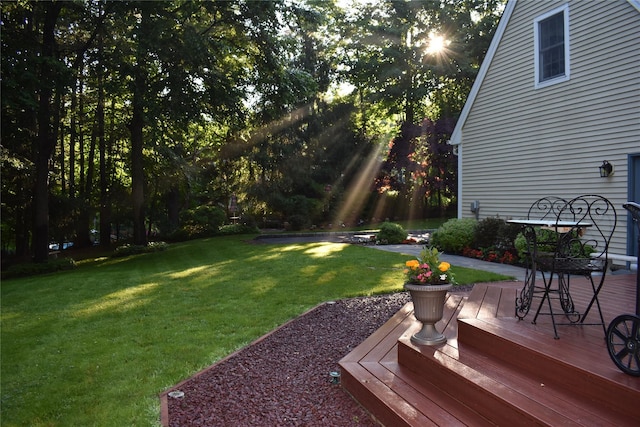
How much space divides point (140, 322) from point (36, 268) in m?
8.70

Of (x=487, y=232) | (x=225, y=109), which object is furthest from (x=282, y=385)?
(x=225, y=109)

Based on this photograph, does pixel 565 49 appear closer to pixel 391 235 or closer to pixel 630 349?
pixel 391 235

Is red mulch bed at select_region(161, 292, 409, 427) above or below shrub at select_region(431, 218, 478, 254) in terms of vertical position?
below

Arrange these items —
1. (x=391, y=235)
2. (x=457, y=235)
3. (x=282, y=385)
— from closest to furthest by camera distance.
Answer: (x=282, y=385) → (x=457, y=235) → (x=391, y=235)

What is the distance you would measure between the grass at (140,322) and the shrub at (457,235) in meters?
1.45

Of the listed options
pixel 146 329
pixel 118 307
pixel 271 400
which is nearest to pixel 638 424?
pixel 271 400

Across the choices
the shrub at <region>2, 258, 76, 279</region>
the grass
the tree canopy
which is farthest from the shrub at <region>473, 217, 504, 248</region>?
the shrub at <region>2, 258, 76, 279</region>

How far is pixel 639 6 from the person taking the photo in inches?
280

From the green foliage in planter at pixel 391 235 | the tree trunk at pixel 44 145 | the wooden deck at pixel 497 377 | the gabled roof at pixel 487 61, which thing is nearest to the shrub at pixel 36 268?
the tree trunk at pixel 44 145

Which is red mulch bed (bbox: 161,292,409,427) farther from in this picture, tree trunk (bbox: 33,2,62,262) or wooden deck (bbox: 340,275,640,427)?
tree trunk (bbox: 33,2,62,262)

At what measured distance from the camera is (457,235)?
1056 cm

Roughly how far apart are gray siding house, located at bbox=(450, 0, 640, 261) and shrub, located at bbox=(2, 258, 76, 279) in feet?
38.9

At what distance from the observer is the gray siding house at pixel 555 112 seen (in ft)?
24.5

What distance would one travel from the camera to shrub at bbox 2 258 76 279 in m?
11.6
